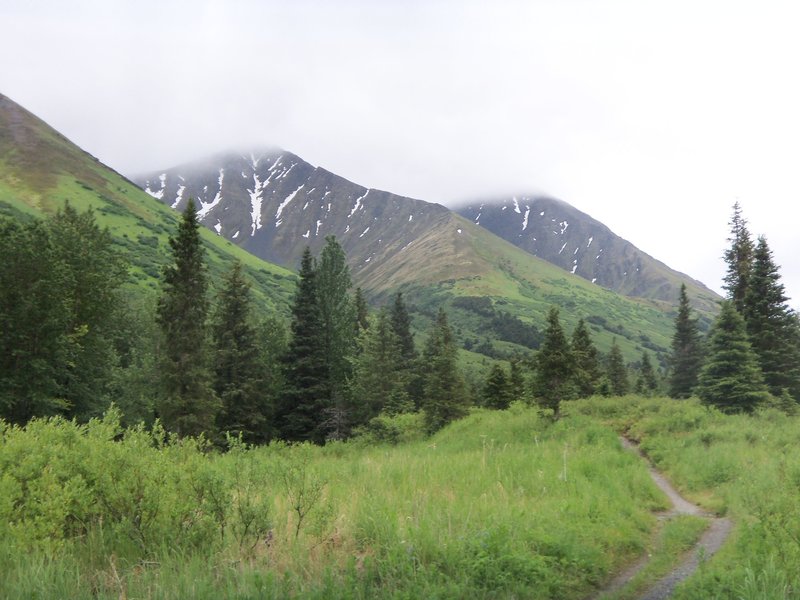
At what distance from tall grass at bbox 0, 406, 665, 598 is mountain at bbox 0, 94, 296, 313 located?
95.5 meters

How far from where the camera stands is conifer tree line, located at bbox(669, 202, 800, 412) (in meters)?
25.8

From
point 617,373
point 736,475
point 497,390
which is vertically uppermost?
point 617,373

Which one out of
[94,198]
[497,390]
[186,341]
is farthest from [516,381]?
[94,198]

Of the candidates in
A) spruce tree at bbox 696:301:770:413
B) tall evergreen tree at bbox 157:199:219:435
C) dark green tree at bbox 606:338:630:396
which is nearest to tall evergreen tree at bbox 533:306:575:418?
spruce tree at bbox 696:301:770:413

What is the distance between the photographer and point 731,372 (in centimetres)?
2641

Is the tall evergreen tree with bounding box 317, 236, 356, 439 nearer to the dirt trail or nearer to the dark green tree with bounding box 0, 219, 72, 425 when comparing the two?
the dark green tree with bounding box 0, 219, 72, 425

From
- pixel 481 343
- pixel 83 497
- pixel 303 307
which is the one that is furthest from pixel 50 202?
pixel 83 497

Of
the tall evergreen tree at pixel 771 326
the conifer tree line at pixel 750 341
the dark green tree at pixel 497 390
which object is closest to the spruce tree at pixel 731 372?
the conifer tree line at pixel 750 341

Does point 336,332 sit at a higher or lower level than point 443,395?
higher

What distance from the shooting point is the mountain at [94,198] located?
111m

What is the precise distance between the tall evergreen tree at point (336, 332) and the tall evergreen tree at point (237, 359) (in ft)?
18.4

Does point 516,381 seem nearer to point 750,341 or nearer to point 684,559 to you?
point 750,341

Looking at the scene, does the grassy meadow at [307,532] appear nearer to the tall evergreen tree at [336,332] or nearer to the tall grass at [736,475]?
the tall grass at [736,475]

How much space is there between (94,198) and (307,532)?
152 meters
